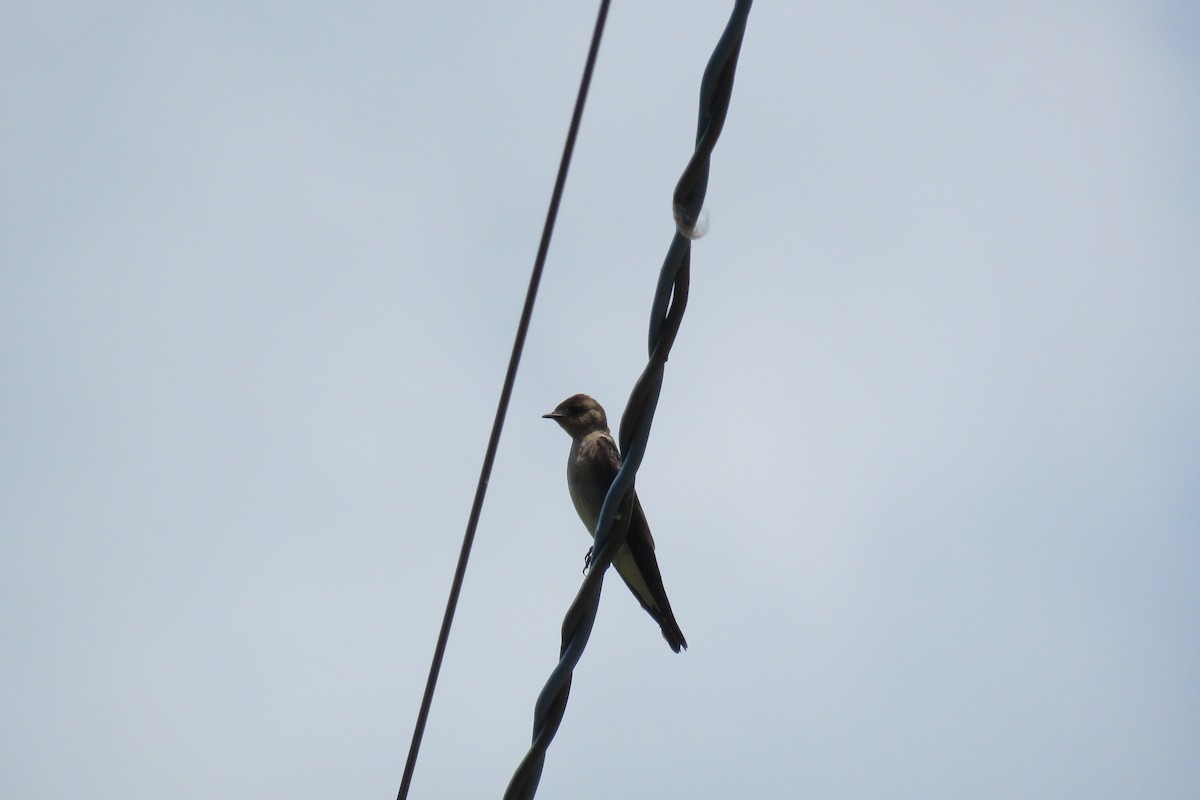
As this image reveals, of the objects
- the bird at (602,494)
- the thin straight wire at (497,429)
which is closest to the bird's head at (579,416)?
the bird at (602,494)

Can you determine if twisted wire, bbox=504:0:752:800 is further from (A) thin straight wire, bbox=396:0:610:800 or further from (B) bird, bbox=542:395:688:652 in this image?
(B) bird, bbox=542:395:688:652

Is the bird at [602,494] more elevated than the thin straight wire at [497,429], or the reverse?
the thin straight wire at [497,429]

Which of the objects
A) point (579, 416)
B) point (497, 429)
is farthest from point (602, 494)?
point (497, 429)

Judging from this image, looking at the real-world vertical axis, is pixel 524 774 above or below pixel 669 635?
above

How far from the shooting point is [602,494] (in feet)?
26.0

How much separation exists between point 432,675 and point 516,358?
2.75 feet

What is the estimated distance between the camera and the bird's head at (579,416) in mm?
9219

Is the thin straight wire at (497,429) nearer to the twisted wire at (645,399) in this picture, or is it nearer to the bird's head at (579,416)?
the twisted wire at (645,399)

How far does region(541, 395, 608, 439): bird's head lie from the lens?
9219mm

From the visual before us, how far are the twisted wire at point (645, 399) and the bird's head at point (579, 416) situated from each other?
654cm

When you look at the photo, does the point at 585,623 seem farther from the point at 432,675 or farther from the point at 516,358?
the point at 516,358

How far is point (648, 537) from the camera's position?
7.68 metres

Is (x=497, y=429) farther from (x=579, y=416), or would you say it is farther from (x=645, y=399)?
(x=579, y=416)

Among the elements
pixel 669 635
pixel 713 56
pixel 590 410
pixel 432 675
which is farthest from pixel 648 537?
pixel 713 56
